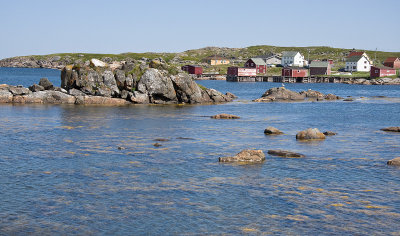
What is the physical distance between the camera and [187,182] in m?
27.5

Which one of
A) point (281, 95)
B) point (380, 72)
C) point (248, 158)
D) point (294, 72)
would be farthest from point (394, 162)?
point (380, 72)

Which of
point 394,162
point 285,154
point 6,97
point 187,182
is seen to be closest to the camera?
point 187,182

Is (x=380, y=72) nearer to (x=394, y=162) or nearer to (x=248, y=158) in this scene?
(x=394, y=162)

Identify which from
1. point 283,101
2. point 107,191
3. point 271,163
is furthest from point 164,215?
point 283,101

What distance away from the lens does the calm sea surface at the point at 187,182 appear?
20.6 m

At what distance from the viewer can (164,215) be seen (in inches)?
852

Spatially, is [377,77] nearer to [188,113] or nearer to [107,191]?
[188,113]

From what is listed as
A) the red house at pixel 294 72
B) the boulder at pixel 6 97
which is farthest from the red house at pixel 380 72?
the boulder at pixel 6 97

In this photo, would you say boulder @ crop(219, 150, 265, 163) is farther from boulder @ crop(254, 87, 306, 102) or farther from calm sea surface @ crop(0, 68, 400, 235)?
boulder @ crop(254, 87, 306, 102)

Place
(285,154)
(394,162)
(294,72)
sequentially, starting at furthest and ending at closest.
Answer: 1. (294,72)
2. (285,154)
3. (394,162)

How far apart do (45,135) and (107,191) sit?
21341 mm

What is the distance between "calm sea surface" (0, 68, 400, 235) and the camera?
20.6m

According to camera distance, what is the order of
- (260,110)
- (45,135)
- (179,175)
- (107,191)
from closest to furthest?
(107,191) < (179,175) < (45,135) < (260,110)

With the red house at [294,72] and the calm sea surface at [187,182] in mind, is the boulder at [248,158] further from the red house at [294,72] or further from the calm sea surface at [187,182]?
the red house at [294,72]
